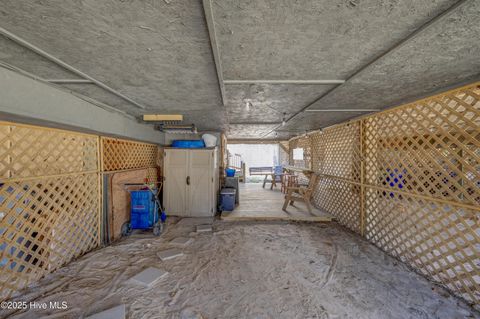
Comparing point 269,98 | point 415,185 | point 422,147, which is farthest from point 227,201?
point 422,147

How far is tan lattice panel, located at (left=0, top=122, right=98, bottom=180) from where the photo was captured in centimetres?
199

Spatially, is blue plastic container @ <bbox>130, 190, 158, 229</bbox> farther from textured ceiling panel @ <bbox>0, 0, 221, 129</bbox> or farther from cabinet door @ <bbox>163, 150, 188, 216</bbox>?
textured ceiling panel @ <bbox>0, 0, 221, 129</bbox>

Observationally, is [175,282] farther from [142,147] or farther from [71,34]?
[142,147]

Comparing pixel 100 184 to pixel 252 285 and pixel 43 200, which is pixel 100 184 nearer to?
pixel 43 200

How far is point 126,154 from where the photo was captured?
3961mm

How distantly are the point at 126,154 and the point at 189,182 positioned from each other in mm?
1518

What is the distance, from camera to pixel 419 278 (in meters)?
2.24

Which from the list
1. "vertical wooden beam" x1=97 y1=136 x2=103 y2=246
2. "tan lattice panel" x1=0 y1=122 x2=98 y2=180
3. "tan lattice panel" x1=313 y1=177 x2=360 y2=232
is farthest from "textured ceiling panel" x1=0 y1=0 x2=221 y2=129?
"tan lattice panel" x1=313 y1=177 x2=360 y2=232

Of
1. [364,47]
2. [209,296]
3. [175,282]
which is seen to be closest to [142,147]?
[175,282]

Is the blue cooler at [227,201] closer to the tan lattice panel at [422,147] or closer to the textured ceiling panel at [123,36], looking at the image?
the tan lattice panel at [422,147]

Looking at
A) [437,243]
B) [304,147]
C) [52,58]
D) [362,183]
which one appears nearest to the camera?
[52,58]

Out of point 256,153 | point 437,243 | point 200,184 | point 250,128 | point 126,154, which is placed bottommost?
point 437,243

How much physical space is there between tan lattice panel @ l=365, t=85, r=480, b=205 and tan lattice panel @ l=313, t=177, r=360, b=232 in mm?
515

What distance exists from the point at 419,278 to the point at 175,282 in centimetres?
301
